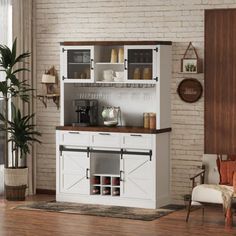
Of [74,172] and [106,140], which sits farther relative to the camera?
[74,172]

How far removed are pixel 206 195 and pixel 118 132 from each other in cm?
163

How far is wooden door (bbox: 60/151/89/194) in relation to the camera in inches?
425

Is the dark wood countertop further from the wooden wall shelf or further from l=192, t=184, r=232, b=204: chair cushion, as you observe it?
l=192, t=184, r=232, b=204: chair cushion

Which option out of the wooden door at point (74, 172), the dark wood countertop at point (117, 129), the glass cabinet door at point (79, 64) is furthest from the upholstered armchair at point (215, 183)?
the glass cabinet door at point (79, 64)

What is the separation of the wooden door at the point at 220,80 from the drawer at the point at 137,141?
2.60 ft

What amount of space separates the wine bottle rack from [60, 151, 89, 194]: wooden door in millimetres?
106

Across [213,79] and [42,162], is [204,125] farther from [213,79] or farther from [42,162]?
[42,162]

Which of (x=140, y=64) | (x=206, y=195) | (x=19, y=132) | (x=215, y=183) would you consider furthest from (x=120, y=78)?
(x=206, y=195)

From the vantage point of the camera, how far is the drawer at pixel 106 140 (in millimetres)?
10586

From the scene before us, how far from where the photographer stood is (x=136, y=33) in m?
10.9

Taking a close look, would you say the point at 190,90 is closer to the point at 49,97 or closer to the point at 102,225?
the point at 49,97

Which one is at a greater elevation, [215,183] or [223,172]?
[223,172]

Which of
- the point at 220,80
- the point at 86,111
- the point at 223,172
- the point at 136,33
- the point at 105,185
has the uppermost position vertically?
the point at 136,33

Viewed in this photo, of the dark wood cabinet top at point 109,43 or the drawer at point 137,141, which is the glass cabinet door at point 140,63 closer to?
the dark wood cabinet top at point 109,43
